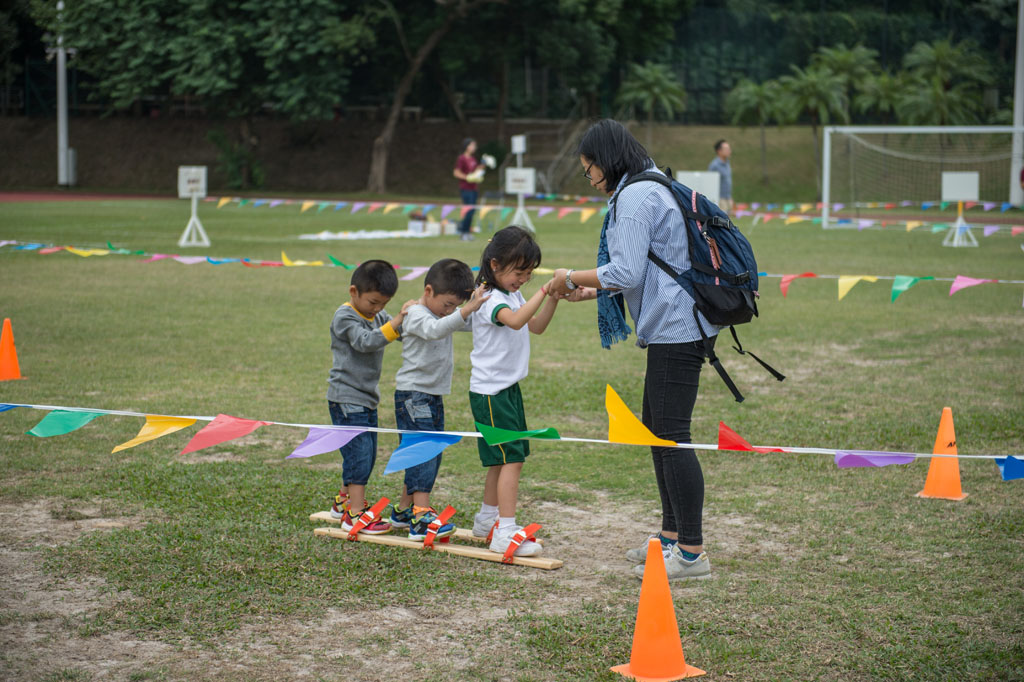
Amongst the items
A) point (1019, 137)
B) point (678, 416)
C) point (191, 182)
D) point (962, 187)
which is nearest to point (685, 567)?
point (678, 416)


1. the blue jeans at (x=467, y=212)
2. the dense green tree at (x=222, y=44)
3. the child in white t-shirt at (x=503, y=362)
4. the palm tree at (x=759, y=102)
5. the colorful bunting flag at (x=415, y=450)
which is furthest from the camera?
the palm tree at (x=759, y=102)

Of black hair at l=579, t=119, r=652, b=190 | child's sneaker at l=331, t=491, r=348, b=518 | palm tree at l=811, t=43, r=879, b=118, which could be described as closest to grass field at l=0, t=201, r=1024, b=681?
child's sneaker at l=331, t=491, r=348, b=518

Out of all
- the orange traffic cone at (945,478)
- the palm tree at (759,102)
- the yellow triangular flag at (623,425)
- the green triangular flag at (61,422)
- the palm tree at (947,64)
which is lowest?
the orange traffic cone at (945,478)

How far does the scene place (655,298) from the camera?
4.34 meters

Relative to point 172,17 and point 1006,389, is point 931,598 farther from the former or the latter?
point 172,17

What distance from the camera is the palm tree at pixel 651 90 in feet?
144

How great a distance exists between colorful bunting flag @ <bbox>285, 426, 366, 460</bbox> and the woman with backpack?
3.44ft

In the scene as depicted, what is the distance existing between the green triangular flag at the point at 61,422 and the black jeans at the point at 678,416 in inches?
90.4

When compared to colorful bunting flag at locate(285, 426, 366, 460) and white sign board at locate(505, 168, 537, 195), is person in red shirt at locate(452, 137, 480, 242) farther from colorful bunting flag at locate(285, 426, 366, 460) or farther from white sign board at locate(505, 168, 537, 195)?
colorful bunting flag at locate(285, 426, 366, 460)

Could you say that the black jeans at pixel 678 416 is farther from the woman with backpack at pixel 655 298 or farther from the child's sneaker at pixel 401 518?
the child's sneaker at pixel 401 518

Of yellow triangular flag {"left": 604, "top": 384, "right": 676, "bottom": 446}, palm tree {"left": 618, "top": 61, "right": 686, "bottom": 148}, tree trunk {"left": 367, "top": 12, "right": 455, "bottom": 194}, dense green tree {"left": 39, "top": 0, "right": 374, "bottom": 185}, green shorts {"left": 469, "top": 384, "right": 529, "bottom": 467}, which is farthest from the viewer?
palm tree {"left": 618, "top": 61, "right": 686, "bottom": 148}

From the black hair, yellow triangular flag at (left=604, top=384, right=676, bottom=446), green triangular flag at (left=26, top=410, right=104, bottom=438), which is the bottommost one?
green triangular flag at (left=26, top=410, right=104, bottom=438)

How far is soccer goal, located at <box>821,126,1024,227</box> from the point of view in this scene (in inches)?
1304

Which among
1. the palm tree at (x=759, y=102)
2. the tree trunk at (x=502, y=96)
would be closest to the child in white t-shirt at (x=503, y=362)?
the palm tree at (x=759, y=102)
